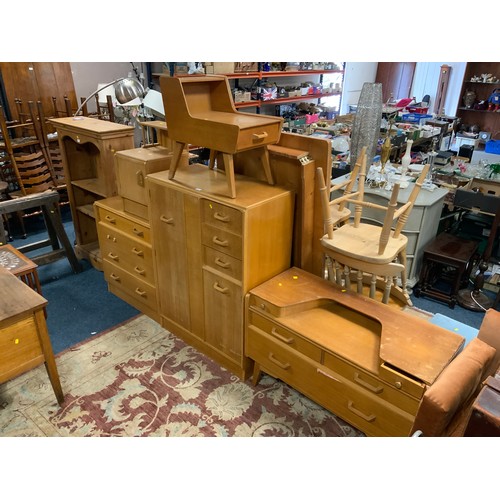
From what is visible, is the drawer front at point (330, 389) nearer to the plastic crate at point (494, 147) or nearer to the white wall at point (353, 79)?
the plastic crate at point (494, 147)

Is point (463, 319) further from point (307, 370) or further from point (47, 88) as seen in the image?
point (47, 88)

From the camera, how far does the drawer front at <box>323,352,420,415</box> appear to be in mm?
1664

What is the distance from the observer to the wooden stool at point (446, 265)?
3.11m

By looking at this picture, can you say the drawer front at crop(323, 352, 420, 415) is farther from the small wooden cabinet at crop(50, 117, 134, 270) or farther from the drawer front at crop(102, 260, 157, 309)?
the small wooden cabinet at crop(50, 117, 134, 270)

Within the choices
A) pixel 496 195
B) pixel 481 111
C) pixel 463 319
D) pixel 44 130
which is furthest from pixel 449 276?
pixel 481 111

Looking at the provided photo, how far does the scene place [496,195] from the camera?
11.2ft

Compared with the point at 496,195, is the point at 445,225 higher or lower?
lower

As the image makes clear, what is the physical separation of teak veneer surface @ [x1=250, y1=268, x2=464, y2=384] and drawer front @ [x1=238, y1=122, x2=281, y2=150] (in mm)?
734

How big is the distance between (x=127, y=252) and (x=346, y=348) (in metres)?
1.73

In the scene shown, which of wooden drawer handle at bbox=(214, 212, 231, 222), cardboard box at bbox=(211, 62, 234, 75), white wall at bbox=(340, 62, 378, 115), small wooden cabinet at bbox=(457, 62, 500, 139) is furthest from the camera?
white wall at bbox=(340, 62, 378, 115)

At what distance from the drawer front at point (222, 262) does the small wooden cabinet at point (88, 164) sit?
1394mm

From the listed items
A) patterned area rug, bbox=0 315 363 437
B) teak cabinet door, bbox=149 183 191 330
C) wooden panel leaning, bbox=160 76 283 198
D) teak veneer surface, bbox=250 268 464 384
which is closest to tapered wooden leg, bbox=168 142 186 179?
wooden panel leaning, bbox=160 76 283 198

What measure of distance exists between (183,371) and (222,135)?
55.4 inches

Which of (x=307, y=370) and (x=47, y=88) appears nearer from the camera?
(x=307, y=370)
